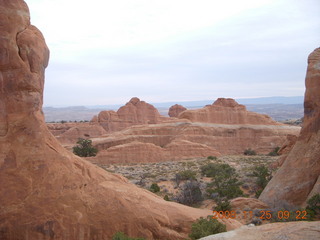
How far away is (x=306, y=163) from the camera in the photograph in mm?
12461

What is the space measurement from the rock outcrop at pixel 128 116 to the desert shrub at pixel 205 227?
6347cm

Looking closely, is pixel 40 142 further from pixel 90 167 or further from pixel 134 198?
pixel 134 198

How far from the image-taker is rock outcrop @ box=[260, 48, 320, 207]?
12250 millimetres

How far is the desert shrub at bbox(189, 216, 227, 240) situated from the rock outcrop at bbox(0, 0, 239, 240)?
36 cm

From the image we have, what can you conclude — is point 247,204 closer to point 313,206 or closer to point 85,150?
point 313,206

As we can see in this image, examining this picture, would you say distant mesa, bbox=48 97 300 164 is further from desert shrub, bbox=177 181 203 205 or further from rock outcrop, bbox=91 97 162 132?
desert shrub, bbox=177 181 203 205

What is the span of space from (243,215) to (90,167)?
6.99 meters

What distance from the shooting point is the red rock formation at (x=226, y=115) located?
53844mm

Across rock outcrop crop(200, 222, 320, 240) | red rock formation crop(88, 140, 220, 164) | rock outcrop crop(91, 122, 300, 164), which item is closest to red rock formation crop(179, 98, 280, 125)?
rock outcrop crop(91, 122, 300, 164)

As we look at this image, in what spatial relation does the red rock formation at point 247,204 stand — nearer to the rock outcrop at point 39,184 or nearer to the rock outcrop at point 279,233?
the rock outcrop at point 39,184

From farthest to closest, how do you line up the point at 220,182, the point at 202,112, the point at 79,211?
the point at 202,112 → the point at 220,182 → the point at 79,211

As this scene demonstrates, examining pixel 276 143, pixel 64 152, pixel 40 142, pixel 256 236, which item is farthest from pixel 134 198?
pixel 276 143

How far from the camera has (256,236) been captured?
5469 millimetres
